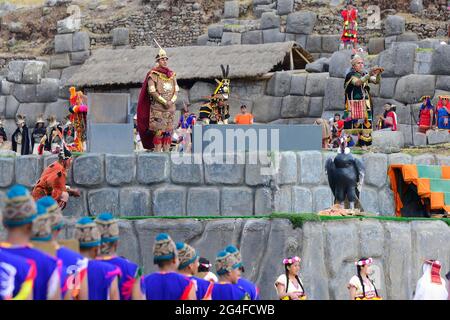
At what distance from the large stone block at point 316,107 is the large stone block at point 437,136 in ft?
Answer: 19.4

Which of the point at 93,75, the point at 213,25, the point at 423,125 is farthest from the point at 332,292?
the point at 213,25

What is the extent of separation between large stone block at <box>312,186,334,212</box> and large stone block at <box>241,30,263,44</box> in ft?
56.9

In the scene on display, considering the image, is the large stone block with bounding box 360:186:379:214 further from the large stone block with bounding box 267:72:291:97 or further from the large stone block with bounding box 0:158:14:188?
the large stone block with bounding box 267:72:291:97

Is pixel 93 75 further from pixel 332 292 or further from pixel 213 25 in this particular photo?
pixel 332 292

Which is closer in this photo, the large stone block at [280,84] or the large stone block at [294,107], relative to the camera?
the large stone block at [294,107]

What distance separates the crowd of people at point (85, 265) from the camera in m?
8.40

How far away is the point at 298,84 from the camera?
96.6 feet

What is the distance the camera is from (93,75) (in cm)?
3184

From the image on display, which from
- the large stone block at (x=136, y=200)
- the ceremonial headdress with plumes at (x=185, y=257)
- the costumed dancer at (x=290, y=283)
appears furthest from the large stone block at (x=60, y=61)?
the ceremonial headdress with plumes at (x=185, y=257)

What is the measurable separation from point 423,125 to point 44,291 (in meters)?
A: 16.0

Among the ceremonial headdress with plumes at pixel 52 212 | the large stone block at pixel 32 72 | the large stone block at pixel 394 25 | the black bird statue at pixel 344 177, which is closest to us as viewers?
the ceremonial headdress with plumes at pixel 52 212

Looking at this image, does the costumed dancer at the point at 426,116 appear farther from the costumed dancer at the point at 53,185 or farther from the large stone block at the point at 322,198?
the costumed dancer at the point at 53,185

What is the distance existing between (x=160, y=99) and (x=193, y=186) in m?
1.63

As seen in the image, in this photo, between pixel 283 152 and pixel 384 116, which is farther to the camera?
pixel 384 116
